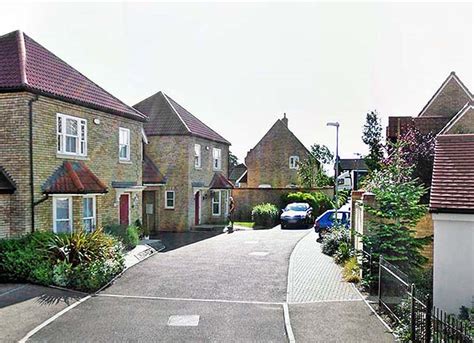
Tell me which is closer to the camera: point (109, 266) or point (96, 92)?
point (109, 266)

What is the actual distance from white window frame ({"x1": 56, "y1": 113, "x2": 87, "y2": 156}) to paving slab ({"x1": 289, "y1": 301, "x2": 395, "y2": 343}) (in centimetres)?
1118

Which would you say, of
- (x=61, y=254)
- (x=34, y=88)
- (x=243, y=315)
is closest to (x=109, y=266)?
(x=61, y=254)

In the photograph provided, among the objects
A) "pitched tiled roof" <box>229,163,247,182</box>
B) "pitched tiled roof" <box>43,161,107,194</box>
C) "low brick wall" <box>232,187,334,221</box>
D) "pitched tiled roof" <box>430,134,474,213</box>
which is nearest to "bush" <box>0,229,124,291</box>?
"pitched tiled roof" <box>43,161,107,194</box>

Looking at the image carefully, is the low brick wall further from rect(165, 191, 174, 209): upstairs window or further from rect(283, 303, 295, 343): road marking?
rect(283, 303, 295, 343): road marking

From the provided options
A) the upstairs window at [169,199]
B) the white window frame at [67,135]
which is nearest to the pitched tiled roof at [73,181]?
the white window frame at [67,135]

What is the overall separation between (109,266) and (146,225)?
1381 cm

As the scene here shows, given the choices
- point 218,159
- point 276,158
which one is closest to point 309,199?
point 218,159

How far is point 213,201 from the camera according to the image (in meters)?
32.9

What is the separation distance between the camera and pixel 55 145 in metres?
16.8

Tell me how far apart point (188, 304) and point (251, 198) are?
83.3 feet

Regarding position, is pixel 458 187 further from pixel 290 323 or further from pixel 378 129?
pixel 378 129

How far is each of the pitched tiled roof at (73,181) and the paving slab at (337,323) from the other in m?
9.64

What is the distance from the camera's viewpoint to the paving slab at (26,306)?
31.2 ft

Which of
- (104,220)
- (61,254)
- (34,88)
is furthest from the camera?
(104,220)
